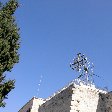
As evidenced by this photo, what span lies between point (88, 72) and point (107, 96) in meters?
6.38

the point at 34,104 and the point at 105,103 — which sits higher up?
the point at 34,104

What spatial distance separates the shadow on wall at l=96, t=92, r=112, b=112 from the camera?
2565 cm

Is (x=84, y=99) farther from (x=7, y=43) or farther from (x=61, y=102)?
(x=7, y=43)

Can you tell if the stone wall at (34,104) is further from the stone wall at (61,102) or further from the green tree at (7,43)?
the green tree at (7,43)

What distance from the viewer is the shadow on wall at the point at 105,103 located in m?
25.7

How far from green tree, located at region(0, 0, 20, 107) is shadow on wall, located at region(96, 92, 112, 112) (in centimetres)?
918

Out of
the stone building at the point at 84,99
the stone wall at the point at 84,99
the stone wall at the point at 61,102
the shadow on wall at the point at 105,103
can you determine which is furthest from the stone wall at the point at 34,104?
the shadow on wall at the point at 105,103

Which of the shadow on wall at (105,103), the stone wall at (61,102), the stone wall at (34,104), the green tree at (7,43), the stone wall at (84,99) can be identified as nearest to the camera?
the green tree at (7,43)

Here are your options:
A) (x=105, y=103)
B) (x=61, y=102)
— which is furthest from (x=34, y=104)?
(x=105, y=103)

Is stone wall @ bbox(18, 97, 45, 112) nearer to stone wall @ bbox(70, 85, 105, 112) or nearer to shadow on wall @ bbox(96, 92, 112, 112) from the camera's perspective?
stone wall @ bbox(70, 85, 105, 112)

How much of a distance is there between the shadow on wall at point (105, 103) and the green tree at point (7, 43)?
9.18m

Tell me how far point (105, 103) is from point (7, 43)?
34.8 ft

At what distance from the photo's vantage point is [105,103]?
2612cm

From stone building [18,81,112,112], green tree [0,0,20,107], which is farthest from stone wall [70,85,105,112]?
green tree [0,0,20,107]
